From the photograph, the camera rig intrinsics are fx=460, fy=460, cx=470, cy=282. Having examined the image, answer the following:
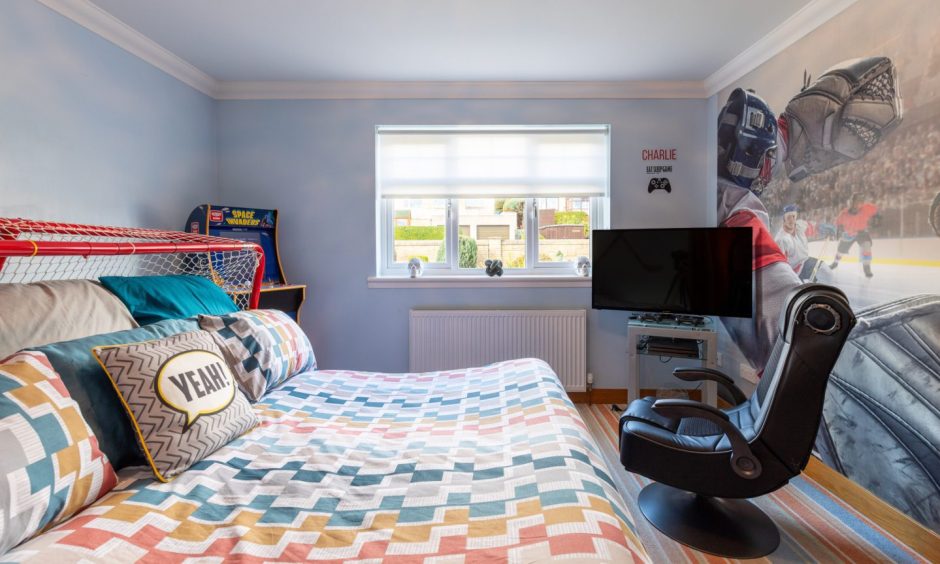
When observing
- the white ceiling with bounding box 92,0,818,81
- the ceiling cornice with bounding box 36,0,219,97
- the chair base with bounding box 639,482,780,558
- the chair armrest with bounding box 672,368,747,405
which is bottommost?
the chair base with bounding box 639,482,780,558

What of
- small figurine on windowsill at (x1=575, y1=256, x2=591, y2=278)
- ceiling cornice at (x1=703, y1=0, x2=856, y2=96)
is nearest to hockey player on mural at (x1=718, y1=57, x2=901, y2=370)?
ceiling cornice at (x1=703, y1=0, x2=856, y2=96)

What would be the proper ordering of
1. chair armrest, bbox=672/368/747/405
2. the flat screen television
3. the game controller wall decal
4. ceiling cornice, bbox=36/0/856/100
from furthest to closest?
the game controller wall decal
ceiling cornice, bbox=36/0/856/100
the flat screen television
chair armrest, bbox=672/368/747/405

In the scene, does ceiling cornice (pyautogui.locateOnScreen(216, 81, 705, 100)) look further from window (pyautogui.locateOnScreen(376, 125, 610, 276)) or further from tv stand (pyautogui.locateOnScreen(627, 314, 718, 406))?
tv stand (pyautogui.locateOnScreen(627, 314, 718, 406))

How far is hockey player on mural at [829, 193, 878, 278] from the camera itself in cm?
223

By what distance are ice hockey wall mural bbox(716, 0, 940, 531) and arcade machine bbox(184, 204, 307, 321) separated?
10.7ft

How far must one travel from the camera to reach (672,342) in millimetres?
3244

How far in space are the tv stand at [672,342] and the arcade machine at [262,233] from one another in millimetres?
2430

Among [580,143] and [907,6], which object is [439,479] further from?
[580,143]

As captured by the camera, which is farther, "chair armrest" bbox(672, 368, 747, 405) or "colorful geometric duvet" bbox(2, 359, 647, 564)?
"chair armrest" bbox(672, 368, 747, 405)

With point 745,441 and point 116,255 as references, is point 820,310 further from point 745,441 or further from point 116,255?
point 116,255

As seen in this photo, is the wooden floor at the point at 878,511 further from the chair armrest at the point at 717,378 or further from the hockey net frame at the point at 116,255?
the hockey net frame at the point at 116,255

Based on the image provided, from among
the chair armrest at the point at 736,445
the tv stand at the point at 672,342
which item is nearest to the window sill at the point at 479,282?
the tv stand at the point at 672,342

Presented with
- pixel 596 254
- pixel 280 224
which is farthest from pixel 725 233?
pixel 280 224

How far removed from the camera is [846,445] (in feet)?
7.61
